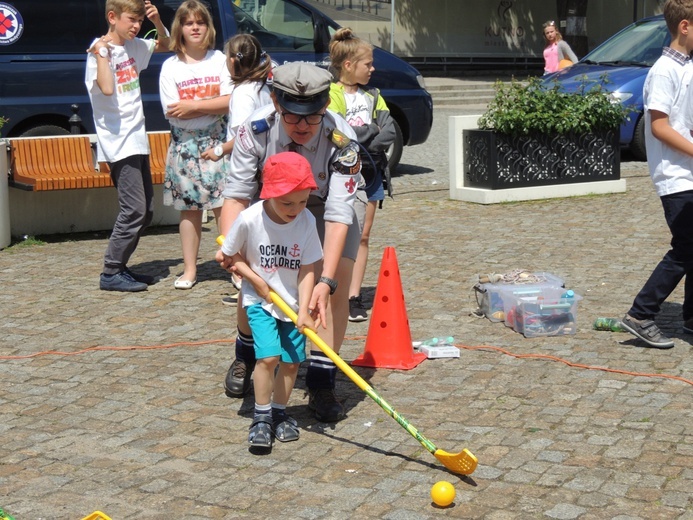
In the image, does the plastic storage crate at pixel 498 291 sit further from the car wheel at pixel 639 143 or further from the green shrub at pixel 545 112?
the car wheel at pixel 639 143

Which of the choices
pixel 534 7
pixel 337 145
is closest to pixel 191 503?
pixel 337 145

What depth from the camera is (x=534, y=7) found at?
30844 mm

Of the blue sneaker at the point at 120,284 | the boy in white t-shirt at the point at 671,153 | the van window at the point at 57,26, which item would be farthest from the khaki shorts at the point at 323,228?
the van window at the point at 57,26

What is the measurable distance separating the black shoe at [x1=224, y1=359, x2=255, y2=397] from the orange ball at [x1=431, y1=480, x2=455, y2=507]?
63.0 inches

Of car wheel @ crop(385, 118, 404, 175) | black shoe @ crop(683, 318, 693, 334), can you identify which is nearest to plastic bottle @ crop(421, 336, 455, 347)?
black shoe @ crop(683, 318, 693, 334)

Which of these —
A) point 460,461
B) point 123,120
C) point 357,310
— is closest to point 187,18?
point 123,120

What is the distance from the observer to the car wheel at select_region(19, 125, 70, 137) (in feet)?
36.0

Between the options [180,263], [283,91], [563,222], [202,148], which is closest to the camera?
[283,91]

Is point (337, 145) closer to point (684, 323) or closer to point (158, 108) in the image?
point (684, 323)

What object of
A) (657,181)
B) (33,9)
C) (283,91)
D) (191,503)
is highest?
(33,9)

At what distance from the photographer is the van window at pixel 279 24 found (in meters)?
12.3

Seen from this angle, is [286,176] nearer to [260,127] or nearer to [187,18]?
[260,127]

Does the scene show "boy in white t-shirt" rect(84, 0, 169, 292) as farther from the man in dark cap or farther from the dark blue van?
the dark blue van

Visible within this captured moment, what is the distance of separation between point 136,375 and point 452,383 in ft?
5.59
